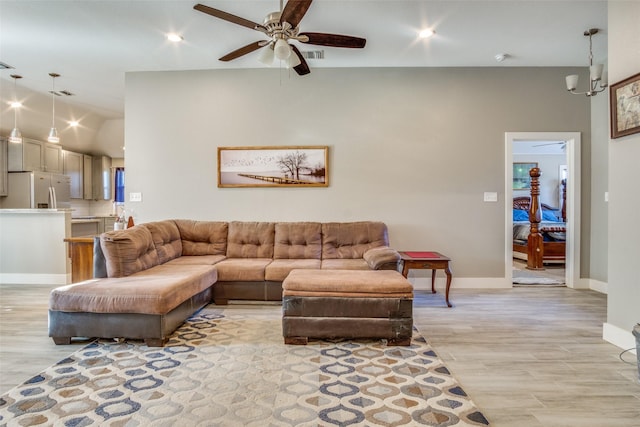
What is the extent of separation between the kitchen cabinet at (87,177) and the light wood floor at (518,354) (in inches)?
174

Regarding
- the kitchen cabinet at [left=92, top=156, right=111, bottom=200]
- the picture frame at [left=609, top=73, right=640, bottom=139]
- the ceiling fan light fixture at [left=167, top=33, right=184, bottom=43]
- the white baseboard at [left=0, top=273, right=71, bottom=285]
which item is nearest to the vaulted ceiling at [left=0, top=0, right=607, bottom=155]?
the ceiling fan light fixture at [left=167, top=33, right=184, bottom=43]

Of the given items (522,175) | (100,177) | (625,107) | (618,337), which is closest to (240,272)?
(618,337)

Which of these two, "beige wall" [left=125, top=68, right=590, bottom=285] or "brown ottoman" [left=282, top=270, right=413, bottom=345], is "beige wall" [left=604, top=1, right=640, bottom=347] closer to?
"brown ottoman" [left=282, top=270, right=413, bottom=345]

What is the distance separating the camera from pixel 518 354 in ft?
8.26

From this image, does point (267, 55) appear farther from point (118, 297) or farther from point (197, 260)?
point (197, 260)

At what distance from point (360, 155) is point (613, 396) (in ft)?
11.2

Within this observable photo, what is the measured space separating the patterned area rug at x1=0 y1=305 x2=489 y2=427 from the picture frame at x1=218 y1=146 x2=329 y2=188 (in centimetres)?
233

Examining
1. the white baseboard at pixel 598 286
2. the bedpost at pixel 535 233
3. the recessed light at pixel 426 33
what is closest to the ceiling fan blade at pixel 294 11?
the recessed light at pixel 426 33

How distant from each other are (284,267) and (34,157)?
6.06m

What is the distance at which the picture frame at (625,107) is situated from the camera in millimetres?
2498

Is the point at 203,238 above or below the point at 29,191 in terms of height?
below

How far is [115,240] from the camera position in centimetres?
311

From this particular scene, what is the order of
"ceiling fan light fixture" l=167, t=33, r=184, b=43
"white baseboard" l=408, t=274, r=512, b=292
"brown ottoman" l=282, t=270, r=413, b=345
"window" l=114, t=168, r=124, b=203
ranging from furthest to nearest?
1. "window" l=114, t=168, r=124, b=203
2. "white baseboard" l=408, t=274, r=512, b=292
3. "ceiling fan light fixture" l=167, t=33, r=184, b=43
4. "brown ottoman" l=282, t=270, r=413, b=345

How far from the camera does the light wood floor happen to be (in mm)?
1841
